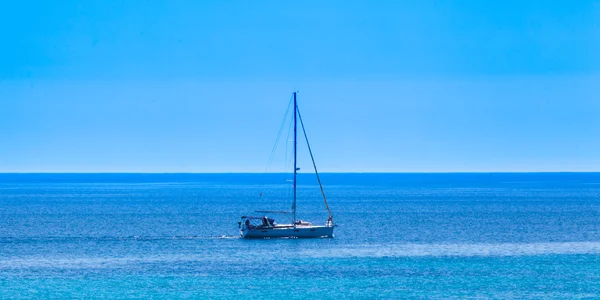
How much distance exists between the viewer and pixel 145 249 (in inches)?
2997

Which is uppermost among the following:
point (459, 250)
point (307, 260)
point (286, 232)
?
point (286, 232)

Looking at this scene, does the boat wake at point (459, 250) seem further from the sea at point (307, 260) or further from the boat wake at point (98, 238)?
the boat wake at point (98, 238)

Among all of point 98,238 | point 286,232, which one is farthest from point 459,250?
point 98,238

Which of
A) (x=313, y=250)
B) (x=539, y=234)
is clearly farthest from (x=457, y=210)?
(x=313, y=250)

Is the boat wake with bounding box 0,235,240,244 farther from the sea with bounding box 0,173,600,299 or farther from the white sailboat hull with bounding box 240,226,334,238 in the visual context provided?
the white sailboat hull with bounding box 240,226,334,238

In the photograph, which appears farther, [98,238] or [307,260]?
[98,238]

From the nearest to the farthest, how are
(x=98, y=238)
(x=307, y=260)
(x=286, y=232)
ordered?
(x=307, y=260) < (x=286, y=232) < (x=98, y=238)

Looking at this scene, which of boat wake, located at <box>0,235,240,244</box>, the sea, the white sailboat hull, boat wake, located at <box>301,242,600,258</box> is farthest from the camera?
boat wake, located at <box>0,235,240,244</box>

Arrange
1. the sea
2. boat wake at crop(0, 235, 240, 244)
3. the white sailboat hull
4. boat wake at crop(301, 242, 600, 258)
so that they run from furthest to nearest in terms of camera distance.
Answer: boat wake at crop(0, 235, 240, 244) < the white sailboat hull < boat wake at crop(301, 242, 600, 258) < the sea

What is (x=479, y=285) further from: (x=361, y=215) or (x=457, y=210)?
(x=457, y=210)

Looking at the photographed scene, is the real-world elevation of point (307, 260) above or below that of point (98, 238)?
below

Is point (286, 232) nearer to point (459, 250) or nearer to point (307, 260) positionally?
point (307, 260)

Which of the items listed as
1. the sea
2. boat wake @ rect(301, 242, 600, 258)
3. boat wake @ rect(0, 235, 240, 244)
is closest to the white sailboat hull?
the sea

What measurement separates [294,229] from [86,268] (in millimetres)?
25722
